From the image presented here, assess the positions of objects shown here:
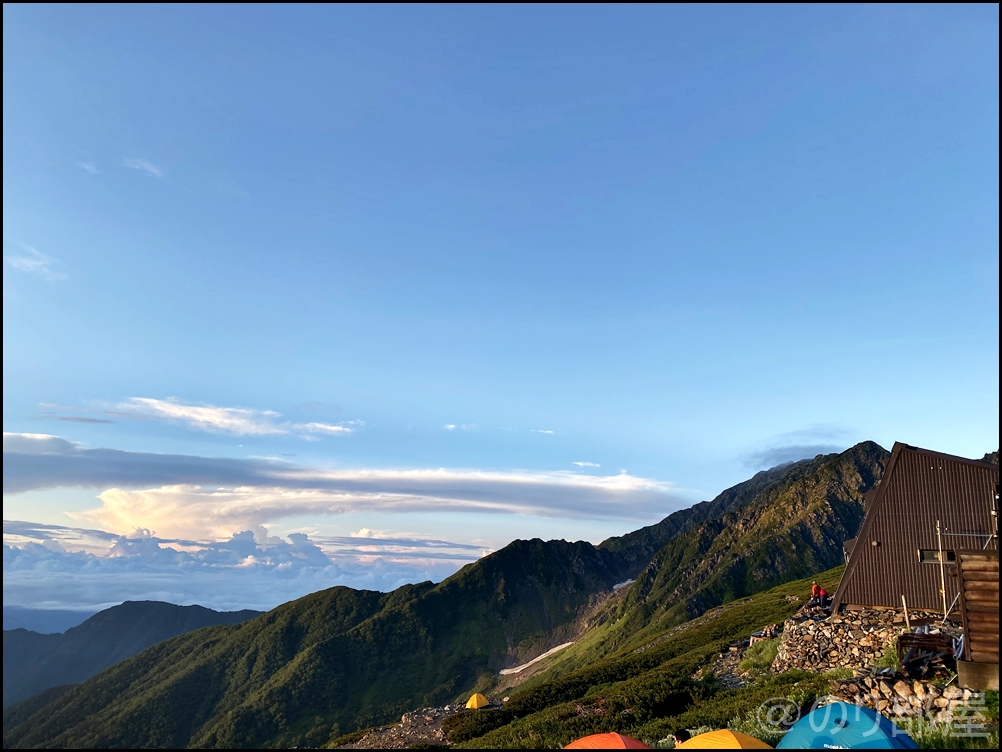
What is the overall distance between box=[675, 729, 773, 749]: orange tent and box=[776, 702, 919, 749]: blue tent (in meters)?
1.29

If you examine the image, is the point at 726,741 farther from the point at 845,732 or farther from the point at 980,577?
the point at 980,577

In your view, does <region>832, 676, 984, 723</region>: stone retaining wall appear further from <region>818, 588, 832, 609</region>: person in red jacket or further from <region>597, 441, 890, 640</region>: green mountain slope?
<region>597, 441, 890, 640</region>: green mountain slope

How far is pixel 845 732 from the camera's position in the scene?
16875 mm

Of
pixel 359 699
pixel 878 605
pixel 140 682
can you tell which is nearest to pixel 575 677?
pixel 878 605

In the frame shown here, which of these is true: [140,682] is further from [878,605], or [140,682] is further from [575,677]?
[878,605]

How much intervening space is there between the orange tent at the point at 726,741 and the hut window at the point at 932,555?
24881 millimetres

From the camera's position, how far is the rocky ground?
4078cm

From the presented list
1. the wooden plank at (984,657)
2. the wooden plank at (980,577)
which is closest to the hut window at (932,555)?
the wooden plank at (980,577)

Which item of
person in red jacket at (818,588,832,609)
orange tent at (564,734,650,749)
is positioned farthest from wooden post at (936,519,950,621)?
orange tent at (564,734,650,749)

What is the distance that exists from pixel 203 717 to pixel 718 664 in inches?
6625

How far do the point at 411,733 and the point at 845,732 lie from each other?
35.5m

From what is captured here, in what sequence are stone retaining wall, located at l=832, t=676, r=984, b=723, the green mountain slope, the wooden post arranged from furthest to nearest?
the green mountain slope
the wooden post
stone retaining wall, located at l=832, t=676, r=984, b=723

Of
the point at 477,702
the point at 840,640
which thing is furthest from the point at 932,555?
the point at 477,702

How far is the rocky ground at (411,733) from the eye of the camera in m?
40.8
